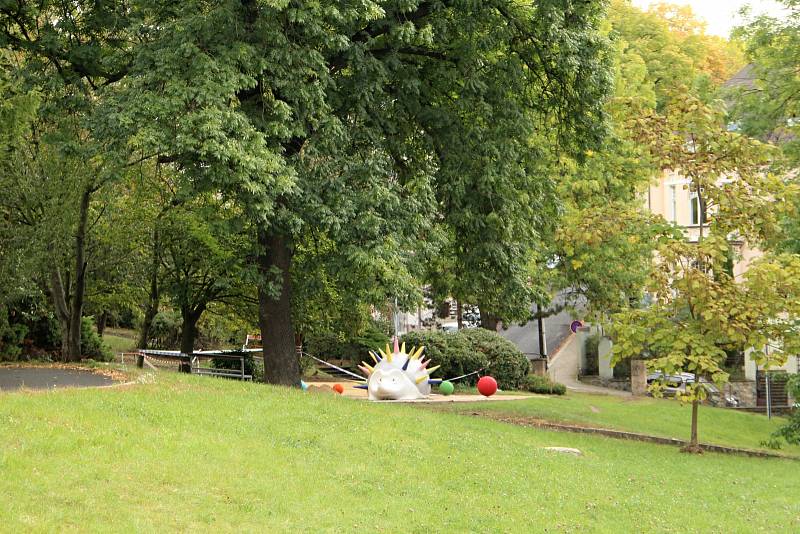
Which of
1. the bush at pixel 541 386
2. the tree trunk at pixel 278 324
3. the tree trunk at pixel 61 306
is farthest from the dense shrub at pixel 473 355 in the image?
the tree trunk at pixel 278 324

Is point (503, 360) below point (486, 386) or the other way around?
the other way around

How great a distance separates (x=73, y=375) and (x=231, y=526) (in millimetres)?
10553

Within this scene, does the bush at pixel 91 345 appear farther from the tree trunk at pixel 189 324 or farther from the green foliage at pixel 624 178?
the green foliage at pixel 624 178

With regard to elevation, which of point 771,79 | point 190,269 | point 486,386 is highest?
point 771,79

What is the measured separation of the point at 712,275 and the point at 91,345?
1958 centimetres

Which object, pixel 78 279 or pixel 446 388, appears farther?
pixel 446 388

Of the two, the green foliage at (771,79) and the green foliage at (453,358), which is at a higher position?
the green foliage at (771,79)

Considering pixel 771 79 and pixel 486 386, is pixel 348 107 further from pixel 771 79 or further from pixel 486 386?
pixel 771 79

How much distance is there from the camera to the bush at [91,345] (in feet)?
100

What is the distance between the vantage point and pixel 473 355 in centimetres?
3462

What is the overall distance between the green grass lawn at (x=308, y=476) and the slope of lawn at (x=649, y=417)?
21.2 feet

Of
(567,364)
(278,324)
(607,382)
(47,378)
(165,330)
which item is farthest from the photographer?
(567,364)

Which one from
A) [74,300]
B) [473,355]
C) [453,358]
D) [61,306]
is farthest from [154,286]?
[473,355]

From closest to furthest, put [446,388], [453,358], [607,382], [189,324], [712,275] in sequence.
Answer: [712,275], [446,388], [189,324], [453,358], [607,382]
